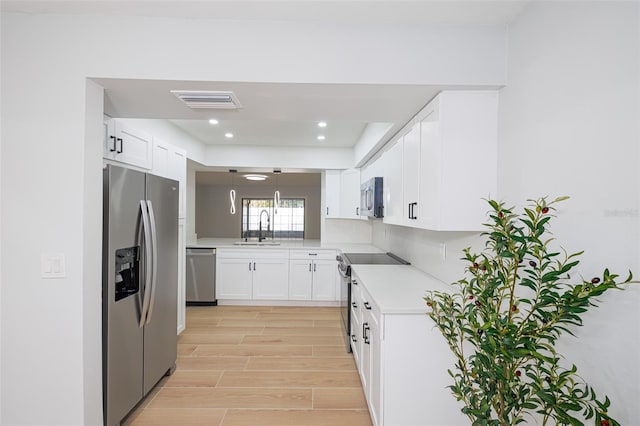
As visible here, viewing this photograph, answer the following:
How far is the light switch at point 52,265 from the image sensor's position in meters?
1.76

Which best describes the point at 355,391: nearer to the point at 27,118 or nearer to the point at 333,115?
the point at 333,115

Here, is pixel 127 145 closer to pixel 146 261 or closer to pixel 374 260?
pixel 146 261

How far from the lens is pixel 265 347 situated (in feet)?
11.4

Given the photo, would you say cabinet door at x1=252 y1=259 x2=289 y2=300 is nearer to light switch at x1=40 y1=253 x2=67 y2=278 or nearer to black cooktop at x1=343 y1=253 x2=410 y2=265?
black cooktop at x1=343 y1=253 x2=410 y2=265

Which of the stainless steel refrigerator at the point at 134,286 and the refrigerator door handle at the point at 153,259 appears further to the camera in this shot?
the refrigerator door handle at the point at 153,259

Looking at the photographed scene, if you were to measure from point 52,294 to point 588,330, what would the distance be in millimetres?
2483

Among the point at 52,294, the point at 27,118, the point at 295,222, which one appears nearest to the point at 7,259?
the point at 52,294

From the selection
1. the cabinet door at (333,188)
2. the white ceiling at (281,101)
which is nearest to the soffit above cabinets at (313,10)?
the white ceiling at (281,101)

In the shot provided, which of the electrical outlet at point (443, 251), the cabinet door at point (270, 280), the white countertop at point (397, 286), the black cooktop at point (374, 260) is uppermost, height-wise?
the electrical outlet at point (443, 251)

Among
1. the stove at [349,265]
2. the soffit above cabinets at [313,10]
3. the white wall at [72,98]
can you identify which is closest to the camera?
the soffit above cabinets at [313,10]

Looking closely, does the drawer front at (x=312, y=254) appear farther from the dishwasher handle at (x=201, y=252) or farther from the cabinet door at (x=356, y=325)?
the cabinet door at (x=356, y=325)

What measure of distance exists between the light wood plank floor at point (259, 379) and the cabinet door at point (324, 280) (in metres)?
0.73

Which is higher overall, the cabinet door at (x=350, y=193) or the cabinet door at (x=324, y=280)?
the cabinet door at (x=350, y=193)

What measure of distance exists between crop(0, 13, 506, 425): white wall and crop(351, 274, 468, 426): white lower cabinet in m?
1.38
